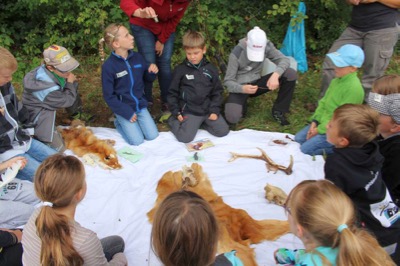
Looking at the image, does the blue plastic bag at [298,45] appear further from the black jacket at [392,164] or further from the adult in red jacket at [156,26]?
the black jacket at [392,164]

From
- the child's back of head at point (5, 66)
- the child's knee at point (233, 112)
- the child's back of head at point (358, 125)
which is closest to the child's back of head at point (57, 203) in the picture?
the child's back of head at point (5, 66)

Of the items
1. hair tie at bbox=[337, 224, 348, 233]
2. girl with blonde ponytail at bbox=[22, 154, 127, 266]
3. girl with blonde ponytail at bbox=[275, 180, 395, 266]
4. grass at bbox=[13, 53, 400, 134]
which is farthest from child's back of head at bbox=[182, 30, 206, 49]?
hair tie at bbox=[337, 224, 348, 233]

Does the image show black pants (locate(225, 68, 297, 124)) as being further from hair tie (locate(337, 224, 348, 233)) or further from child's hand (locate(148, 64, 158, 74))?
hair tie (locate(337, 224, 348, 233))

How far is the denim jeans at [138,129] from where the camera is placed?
4.01 meters

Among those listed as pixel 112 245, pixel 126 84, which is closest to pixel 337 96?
pixel 126 84

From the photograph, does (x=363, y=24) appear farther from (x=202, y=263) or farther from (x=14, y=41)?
(x=14, y=41)

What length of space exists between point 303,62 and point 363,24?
64.6 inches

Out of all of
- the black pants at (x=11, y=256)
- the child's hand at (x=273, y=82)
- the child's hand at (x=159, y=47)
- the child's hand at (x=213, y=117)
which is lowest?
the black pants at (x=11, y=256)

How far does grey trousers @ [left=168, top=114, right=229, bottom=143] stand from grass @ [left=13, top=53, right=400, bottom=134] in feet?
0.89

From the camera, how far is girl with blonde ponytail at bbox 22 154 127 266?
1.87 m

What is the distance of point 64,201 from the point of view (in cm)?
207

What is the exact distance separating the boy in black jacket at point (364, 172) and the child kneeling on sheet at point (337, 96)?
1.12 m

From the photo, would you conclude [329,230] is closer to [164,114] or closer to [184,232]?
[184,232]

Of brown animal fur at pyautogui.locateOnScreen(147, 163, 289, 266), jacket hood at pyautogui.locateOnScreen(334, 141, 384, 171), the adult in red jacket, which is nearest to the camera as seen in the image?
jacket hood at pyautogui.locateOnScreen(334, 141, 384, 171)
